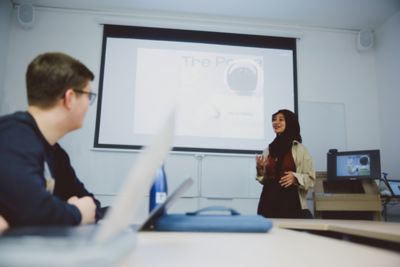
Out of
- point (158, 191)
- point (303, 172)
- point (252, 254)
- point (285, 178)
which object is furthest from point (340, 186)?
point (252, 254)

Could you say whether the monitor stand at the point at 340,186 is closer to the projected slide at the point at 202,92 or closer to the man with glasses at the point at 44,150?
the projected slide at the point at 202,92

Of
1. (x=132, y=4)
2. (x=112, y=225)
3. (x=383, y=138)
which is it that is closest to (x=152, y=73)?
(x=132, y=4)

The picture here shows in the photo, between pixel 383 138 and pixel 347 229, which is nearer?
pixel 347 229

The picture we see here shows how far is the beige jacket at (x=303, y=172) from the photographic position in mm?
2479

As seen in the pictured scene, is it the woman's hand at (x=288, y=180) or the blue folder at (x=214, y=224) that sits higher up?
the woman's hand at (x=288, y=180)

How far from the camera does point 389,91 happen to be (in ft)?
12.4

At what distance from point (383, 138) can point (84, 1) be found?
3.75m

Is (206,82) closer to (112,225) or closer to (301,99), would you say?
(301,99)

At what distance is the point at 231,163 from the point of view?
3.53 meters

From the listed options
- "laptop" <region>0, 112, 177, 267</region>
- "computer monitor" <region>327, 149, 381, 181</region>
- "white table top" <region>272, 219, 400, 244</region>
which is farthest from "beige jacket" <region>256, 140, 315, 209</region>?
"laptop" <region>0, 112, 177, 267</region>

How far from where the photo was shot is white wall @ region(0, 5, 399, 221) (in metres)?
3.42

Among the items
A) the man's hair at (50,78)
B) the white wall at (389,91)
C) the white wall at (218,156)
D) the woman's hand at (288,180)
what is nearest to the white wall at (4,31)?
the white wall at (218,156)

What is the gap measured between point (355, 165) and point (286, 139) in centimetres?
88

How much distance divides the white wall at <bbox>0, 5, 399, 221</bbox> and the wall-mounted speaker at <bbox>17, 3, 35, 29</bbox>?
9cm
